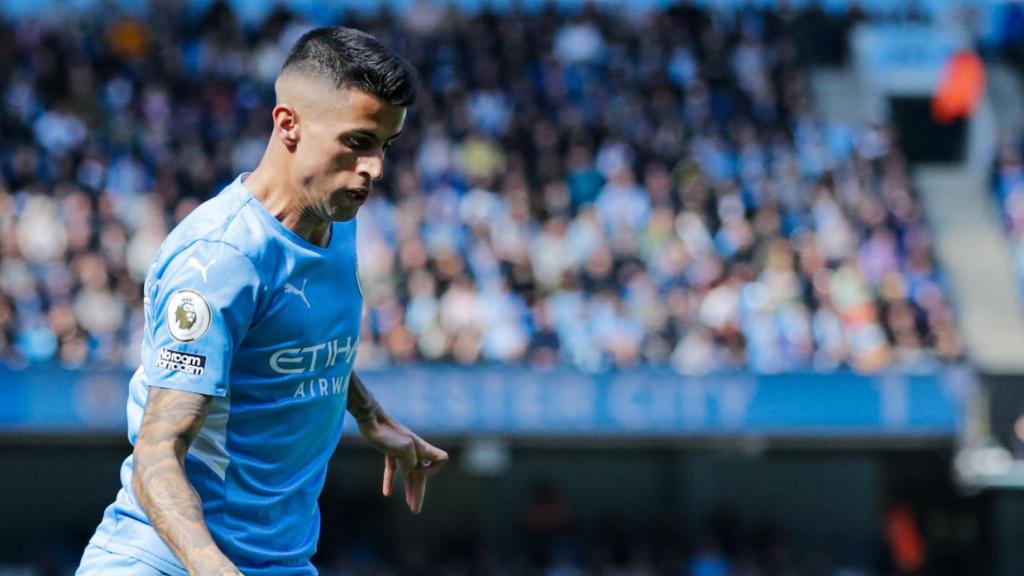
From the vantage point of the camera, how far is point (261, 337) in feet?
11.9

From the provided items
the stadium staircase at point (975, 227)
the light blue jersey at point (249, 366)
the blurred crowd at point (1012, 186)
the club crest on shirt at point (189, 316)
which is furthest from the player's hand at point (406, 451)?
the blurred crowd at point (1012, 186)

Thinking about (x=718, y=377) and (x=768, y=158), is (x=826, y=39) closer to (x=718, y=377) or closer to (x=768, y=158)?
(x=768, y=158)

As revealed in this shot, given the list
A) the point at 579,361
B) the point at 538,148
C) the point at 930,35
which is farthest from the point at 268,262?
the point at 930,35

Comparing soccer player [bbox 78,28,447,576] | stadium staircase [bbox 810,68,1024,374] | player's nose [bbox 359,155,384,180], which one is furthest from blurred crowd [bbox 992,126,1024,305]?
player's nose [bbox 359,155,384,180]

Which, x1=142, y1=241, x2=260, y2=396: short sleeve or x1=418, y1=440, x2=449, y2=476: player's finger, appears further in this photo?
x1=418, y1=440, x2=449, y2=476: player's finger

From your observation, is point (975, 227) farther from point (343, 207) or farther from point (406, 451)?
point (343, 207)

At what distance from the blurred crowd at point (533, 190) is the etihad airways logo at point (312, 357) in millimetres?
10798

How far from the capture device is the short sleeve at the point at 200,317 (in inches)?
135

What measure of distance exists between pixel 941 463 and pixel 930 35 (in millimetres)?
6598

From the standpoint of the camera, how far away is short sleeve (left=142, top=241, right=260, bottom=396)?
3.42 m

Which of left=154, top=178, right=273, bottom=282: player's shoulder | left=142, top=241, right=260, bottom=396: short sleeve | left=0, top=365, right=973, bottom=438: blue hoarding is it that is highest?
left=154, top=178, right=273, bottom=282: player's shoulder

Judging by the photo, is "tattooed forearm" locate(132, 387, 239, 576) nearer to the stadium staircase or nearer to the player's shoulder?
the player's shoulder

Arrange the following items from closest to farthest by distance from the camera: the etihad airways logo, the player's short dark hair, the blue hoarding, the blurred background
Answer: the player's short dark hair
the etihad airways logo
the blue hoarding
the blurred background

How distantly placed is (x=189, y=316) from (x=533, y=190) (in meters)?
13.9
